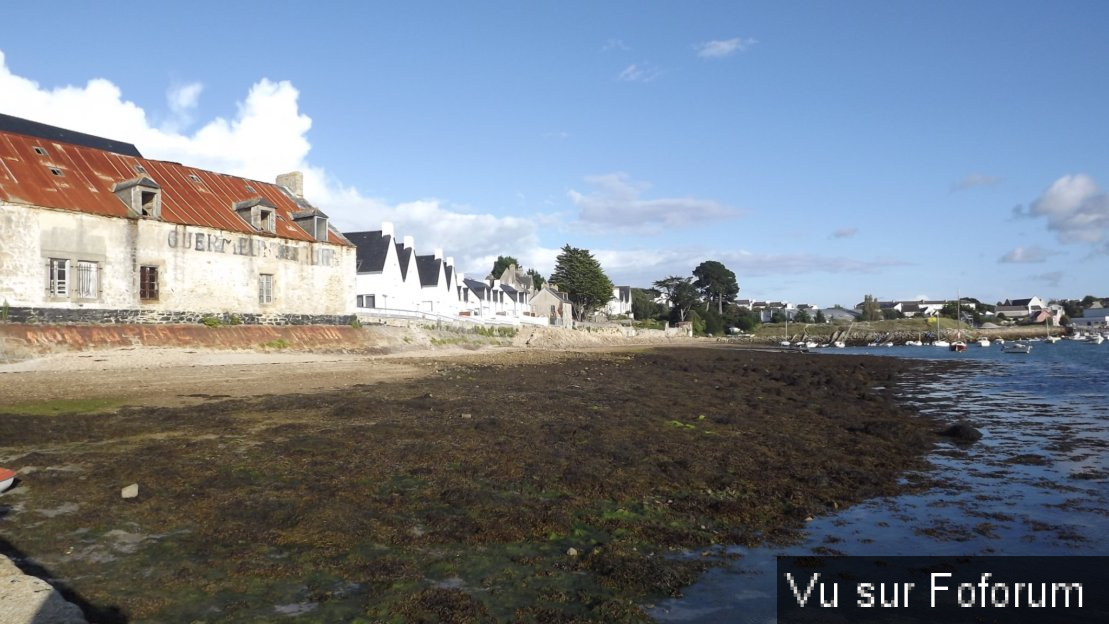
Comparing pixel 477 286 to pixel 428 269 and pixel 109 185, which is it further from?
pixel 109 185

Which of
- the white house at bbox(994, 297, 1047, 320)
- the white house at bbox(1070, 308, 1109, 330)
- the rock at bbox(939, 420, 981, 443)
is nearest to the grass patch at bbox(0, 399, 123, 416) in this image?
the rock at bbox(939, 420, 981, 443)

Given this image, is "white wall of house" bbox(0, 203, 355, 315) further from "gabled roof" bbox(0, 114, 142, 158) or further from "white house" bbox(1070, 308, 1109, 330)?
"white house" bbox(1070, 308, 1109, 330)

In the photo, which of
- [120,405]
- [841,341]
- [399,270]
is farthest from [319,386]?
[841,341]

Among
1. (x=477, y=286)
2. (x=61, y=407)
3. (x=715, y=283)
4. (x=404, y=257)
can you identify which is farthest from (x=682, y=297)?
(x=61, y=407)

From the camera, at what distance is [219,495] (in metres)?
8.16

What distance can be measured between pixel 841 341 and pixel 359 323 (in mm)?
85166

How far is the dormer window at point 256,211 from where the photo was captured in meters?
Result: 34.7

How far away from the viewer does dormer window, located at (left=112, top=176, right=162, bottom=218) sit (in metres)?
29.5

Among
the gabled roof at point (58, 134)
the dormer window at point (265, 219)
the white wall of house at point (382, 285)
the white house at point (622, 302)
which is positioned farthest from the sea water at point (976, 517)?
the white house at point (622, 302)

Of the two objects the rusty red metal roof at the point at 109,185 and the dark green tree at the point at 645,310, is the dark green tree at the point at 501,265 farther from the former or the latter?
the rusty red metal roof at the point at 109,185

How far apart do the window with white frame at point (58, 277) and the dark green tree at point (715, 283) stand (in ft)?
358

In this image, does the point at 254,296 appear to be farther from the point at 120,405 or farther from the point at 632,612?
the point at 632,612

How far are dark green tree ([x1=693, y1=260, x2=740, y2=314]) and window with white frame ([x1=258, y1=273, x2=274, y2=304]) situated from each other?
99791mm

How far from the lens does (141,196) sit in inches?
1175
